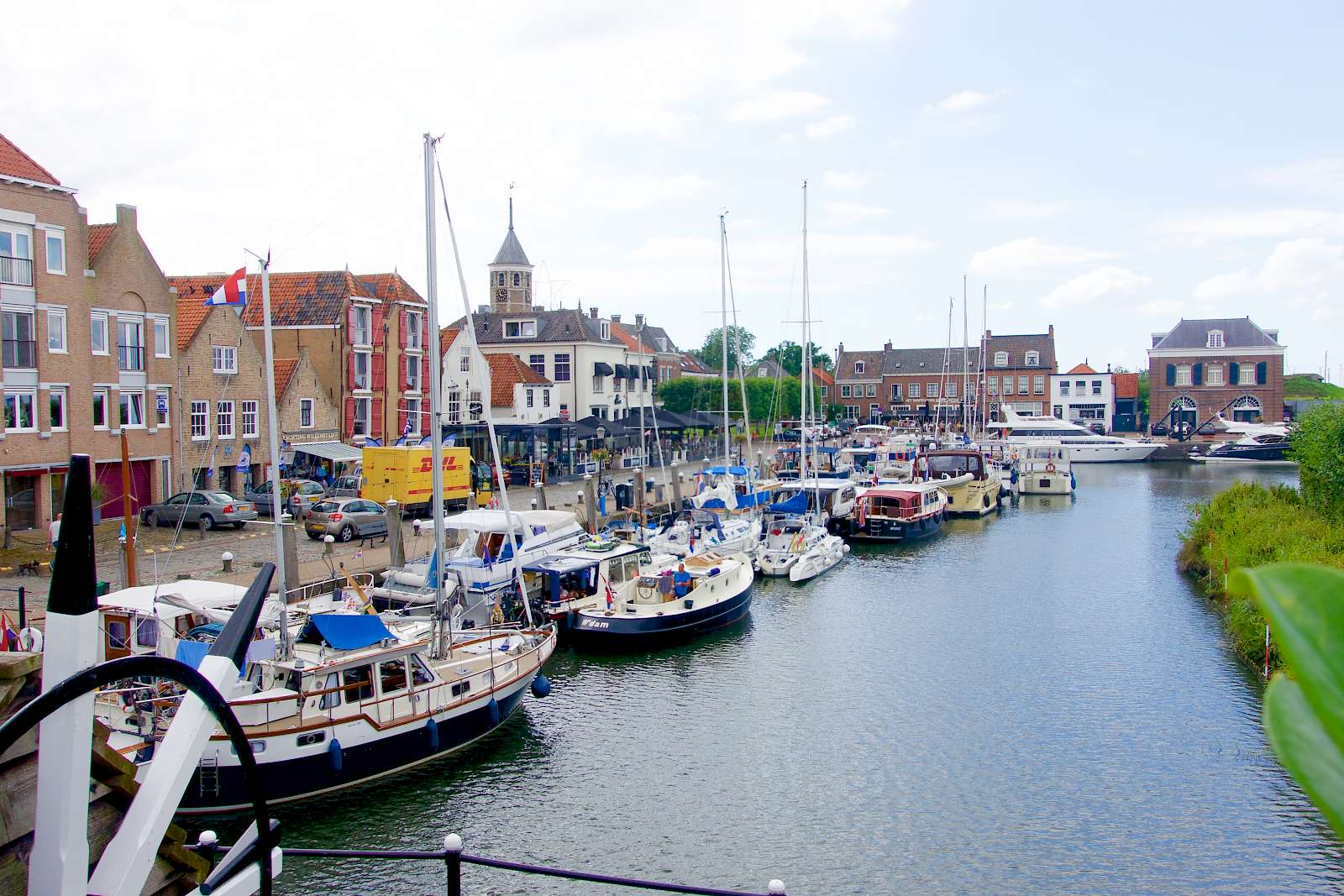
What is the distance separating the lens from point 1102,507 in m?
58.4

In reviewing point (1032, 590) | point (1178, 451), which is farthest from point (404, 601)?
point (1178, 451)

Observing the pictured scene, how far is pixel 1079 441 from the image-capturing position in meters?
89.1

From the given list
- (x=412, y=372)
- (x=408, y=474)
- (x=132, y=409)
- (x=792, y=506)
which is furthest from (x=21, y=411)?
(x=792, y=506)

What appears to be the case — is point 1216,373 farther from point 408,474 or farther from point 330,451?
point 408,474

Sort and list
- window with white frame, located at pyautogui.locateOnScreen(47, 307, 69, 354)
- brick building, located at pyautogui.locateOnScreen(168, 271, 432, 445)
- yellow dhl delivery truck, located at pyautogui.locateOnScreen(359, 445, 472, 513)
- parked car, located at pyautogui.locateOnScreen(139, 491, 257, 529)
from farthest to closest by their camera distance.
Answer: brick building, located at pyautogui.locateOnScreen(168, 271, 432, 445) → parked car, located at pyautogui.locateOnScreen(139, 491, 257, 529) → window with white frame, located at pyautogui.locateOnScreen(47, 307, 69, 354) → yellow dhl delivery truck, located at pyautogui.locateOnScreen(359, 445, 472, 513)

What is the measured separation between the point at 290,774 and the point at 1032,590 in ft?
83.8

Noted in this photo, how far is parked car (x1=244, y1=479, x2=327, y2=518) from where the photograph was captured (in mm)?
38688

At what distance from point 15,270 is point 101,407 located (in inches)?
226

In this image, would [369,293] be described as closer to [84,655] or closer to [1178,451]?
[84,655]

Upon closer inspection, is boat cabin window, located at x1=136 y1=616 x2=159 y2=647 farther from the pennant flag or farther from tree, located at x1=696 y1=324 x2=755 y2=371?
tree, located at x1=696 y1=324 x2=755 y2=371

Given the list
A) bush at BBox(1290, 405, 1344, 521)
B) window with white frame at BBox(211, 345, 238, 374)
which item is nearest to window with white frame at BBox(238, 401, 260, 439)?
window with white frame at BBox(211, 345, 238, 374)

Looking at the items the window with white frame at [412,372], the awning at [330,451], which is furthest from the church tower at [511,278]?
→ the awning at [330,451]

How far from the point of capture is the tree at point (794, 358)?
119688 mm

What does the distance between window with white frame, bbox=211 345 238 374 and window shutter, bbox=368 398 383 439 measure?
949 cm
